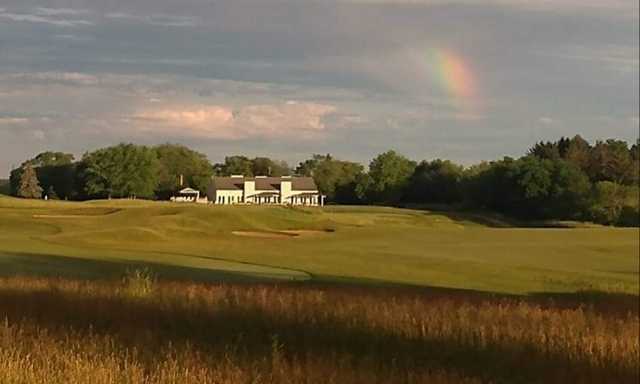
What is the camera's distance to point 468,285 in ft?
101

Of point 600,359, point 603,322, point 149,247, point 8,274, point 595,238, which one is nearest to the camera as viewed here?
point 600,359

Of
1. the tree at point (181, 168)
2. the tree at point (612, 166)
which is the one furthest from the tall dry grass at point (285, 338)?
the tree at point (181, 168)

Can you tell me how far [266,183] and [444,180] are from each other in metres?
40.2

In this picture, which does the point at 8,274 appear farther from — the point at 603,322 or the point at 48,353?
the point at 48,353

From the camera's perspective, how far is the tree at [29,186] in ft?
354

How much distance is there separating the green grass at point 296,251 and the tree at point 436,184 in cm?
3625

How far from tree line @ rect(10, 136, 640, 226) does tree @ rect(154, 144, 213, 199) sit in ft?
0.47

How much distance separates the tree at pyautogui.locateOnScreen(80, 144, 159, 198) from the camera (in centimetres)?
10569

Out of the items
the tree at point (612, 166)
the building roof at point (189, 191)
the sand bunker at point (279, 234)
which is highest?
the tree at point (612, 166)

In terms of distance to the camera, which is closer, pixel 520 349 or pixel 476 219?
pixel 520 349

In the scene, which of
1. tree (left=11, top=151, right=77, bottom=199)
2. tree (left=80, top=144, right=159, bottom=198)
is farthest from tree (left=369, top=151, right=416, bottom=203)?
tree (left=11, top=151, right=77, bottom=199)

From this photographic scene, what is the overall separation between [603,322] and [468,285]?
12462 mm

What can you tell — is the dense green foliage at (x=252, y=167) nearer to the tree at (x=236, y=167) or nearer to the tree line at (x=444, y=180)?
the tree at (x=236, y=167)

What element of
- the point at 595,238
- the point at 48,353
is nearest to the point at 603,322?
the point at 48,353
